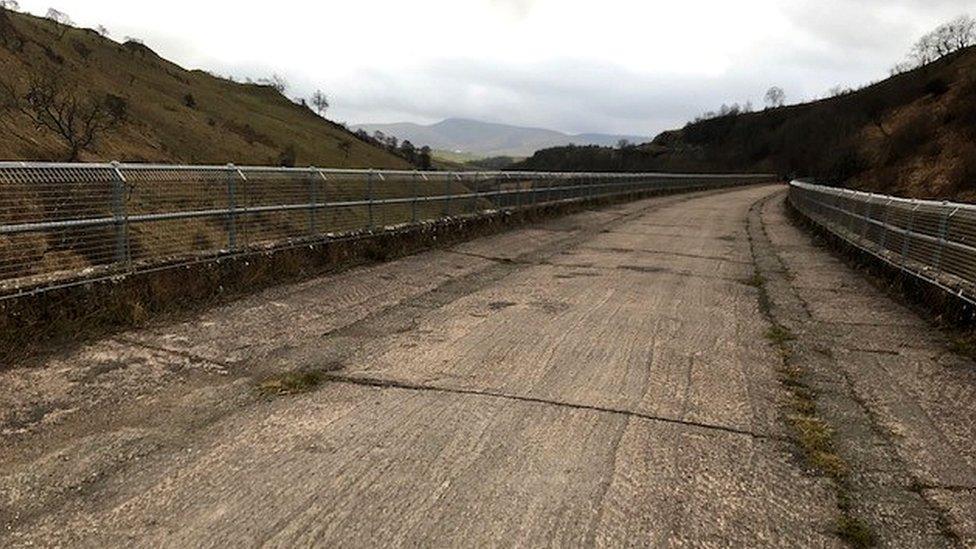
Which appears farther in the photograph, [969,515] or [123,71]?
[123,71]

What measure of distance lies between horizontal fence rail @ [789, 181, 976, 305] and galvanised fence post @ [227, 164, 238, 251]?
8062 millimetres

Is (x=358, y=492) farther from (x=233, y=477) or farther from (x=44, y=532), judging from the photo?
(x=44, y=532)

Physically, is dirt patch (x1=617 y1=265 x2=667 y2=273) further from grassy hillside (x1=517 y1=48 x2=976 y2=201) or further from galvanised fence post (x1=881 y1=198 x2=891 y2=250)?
grassy hillside (x1=517 y1=48 x2=976 y2=201)

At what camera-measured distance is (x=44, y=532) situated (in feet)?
9.64

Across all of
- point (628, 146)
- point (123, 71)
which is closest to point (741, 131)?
point (628, 146)

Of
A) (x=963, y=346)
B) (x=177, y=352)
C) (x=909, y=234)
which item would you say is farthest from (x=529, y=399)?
(x=909, y=234)

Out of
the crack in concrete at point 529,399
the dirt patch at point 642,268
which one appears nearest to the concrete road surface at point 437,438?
the crack in concrete at point 529,399

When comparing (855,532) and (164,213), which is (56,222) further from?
(855,532)

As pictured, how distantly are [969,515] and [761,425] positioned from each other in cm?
123

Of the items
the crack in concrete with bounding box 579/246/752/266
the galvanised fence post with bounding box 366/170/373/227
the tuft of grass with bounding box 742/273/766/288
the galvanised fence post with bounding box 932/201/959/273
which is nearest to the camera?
the galvanised fence post with bounding box 932/201/959/273

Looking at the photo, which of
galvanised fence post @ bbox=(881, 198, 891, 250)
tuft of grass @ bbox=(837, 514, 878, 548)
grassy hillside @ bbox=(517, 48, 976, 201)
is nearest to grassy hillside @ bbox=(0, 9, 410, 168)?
galvanised fence post @ bbox=(881, 198, 891, 250)

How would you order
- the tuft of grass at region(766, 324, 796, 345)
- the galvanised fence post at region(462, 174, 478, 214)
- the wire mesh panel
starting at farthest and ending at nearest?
the galvanised fence post at region(462, 174, 478, 214) → the tuft of grass at region(766, 324, 796, 345) → the wire mesh panel

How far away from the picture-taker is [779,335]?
6.86m

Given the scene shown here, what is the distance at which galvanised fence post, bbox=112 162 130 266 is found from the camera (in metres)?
6.54
